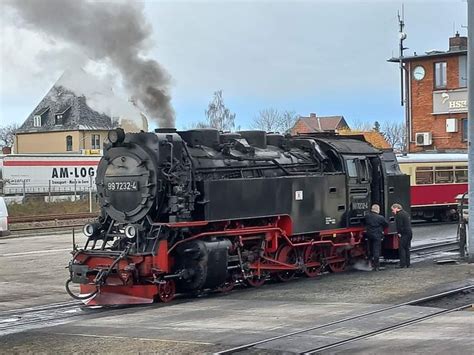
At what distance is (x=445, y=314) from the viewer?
1020cm

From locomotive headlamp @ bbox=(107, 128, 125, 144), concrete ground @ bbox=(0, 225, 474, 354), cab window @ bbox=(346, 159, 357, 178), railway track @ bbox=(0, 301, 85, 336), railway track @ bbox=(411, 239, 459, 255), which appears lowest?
railway track @ bbox=(0, 301, 85, 336)

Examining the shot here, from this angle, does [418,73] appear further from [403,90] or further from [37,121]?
[37,121]

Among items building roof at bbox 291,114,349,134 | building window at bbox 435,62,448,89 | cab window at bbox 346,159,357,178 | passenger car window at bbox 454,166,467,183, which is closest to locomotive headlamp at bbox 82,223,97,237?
cab window at bbox 346,159,357,178

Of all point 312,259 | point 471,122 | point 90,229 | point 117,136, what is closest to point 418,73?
point 471,122

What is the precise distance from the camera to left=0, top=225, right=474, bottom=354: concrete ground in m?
8.51

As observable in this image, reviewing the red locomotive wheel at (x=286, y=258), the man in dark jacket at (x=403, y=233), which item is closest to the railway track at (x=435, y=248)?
the man in dark jacket at (x=403, y=233)

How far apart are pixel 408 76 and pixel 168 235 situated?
29.7 m

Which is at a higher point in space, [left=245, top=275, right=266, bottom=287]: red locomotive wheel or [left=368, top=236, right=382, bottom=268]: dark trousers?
[left=368, top=236, right=382, bottom=268]: dark trousers

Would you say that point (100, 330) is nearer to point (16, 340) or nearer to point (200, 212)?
point (16, 340)

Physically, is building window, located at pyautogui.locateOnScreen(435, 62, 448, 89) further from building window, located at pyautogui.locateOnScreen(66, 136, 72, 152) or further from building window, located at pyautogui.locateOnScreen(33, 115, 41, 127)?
building window, located at pyautogui.locateOnScreen(33, 115, 41, 127)

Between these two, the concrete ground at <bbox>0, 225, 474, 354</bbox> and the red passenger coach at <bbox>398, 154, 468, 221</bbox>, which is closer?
the concrete ground at <bbox>0, 225, 474, 354</bbox>

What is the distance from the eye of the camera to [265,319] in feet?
33.3

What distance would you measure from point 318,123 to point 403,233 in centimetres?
8101

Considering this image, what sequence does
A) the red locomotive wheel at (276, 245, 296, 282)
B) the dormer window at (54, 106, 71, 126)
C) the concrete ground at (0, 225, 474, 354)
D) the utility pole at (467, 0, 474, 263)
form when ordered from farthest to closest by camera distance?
the dormer window at (54, 106, 71, 126)
the utility pole at (467, 0, 474, 263)
the red locomotive wheel at (276, 245, 296, 282)
the concrete ground at (0, 225, 474, 354)
